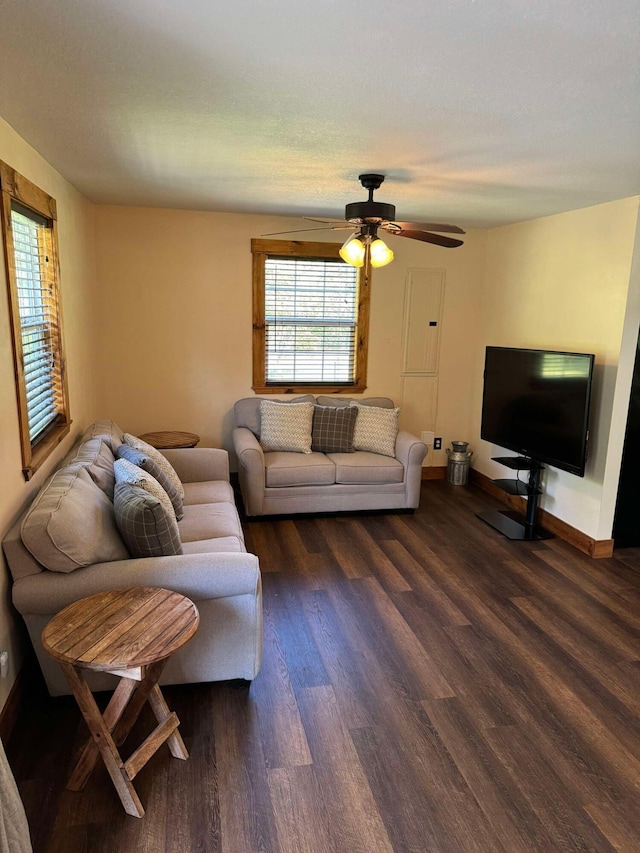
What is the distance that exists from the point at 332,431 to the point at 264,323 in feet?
3.88

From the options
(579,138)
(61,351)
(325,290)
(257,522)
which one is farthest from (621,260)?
(61,351)

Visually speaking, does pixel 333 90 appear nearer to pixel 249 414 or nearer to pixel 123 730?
pixel 123 730

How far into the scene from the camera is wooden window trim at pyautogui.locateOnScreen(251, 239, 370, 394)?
498cm

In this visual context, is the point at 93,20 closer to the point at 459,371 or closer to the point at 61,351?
the point at 61,351

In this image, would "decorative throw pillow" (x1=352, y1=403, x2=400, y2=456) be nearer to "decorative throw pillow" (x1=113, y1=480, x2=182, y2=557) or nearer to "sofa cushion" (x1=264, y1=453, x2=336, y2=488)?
"sofa cushion" (x1=264, y1=453, x2=336, y2=488)

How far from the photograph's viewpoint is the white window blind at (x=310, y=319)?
201 inches

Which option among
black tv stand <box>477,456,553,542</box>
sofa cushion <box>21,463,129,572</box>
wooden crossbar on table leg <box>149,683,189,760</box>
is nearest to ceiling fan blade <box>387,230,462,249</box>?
black tv stand <box>477,456,553,542</box>

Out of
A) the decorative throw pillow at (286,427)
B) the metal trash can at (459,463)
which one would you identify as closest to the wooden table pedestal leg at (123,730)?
the decorative throw pillow at (286,427)

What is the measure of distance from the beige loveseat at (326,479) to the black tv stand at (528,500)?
2.23 ft

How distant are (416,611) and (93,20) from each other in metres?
3.02

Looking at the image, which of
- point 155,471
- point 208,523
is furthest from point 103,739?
point 155,471

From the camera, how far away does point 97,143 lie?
9.05ft

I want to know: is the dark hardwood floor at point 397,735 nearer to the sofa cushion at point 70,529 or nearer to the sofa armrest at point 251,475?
the sofa cushion at point 70,529

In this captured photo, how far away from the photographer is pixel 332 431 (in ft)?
15.9
